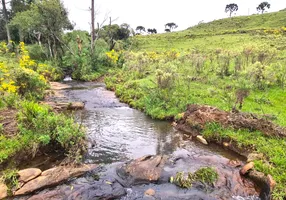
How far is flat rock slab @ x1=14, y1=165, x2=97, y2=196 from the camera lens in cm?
645

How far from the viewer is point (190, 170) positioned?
25.6 feet

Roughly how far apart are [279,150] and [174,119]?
18.0 feet

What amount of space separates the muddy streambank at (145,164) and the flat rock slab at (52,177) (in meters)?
0.19

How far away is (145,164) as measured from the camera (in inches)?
305

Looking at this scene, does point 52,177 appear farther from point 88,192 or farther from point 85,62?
point 85,62

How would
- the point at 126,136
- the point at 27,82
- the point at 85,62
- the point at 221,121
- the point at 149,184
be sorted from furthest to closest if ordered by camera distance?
1. the point at 85,62
2. the point at 27,82
3. the point at 126,136
4. the point at 221,121
5. the point at 149,184

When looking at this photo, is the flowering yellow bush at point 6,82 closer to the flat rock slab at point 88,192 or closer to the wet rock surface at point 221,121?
the flat rock slab at point 88,192

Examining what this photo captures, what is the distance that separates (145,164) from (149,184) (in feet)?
2.76

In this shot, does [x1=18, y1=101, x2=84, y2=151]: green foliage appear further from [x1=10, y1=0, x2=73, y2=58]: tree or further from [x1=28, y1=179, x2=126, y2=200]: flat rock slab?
[x1=10, y1=0, x2=73, y2=58]: tree

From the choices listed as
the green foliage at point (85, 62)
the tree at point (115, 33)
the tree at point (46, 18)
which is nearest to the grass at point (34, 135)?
the green foliage at point (85, 62)

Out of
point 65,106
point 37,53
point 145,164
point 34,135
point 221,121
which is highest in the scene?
point 37,53

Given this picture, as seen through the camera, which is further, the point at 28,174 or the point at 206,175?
the point at 206,175

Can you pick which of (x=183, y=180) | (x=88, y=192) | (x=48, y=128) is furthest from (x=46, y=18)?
(x=183, y=180)

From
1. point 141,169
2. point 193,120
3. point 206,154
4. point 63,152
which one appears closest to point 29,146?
point 63,152
